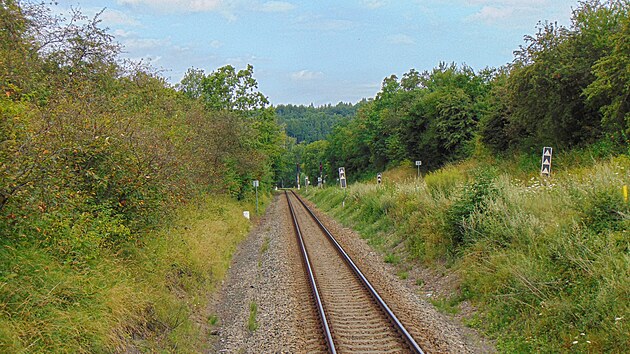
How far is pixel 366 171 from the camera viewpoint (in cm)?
6962

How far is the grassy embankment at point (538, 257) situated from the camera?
6.71 metres

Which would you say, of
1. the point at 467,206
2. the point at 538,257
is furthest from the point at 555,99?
Answer: the point at 538,257

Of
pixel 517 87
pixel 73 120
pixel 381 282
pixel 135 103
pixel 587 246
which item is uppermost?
pixel 517 87

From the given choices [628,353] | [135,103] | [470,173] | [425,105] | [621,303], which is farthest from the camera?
[425,105]

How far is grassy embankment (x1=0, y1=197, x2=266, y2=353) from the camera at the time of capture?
5277 millimetres

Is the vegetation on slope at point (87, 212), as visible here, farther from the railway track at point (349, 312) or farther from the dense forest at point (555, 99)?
the dense forest at point (555, 99)

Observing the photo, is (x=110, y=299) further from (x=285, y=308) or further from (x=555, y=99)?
(x=555, y=99)

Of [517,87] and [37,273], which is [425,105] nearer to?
[517,87]

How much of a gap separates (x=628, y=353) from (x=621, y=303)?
0.85 meters

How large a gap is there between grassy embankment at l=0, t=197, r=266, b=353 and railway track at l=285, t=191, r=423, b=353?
239cm

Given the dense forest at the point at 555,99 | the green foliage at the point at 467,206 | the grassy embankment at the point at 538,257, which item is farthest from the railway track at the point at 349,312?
the dense forest at the point at 555,99

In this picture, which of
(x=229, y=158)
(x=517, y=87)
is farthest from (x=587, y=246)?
(x=229, y=158)

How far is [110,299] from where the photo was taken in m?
6.62

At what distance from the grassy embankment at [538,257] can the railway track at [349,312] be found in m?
1.57
